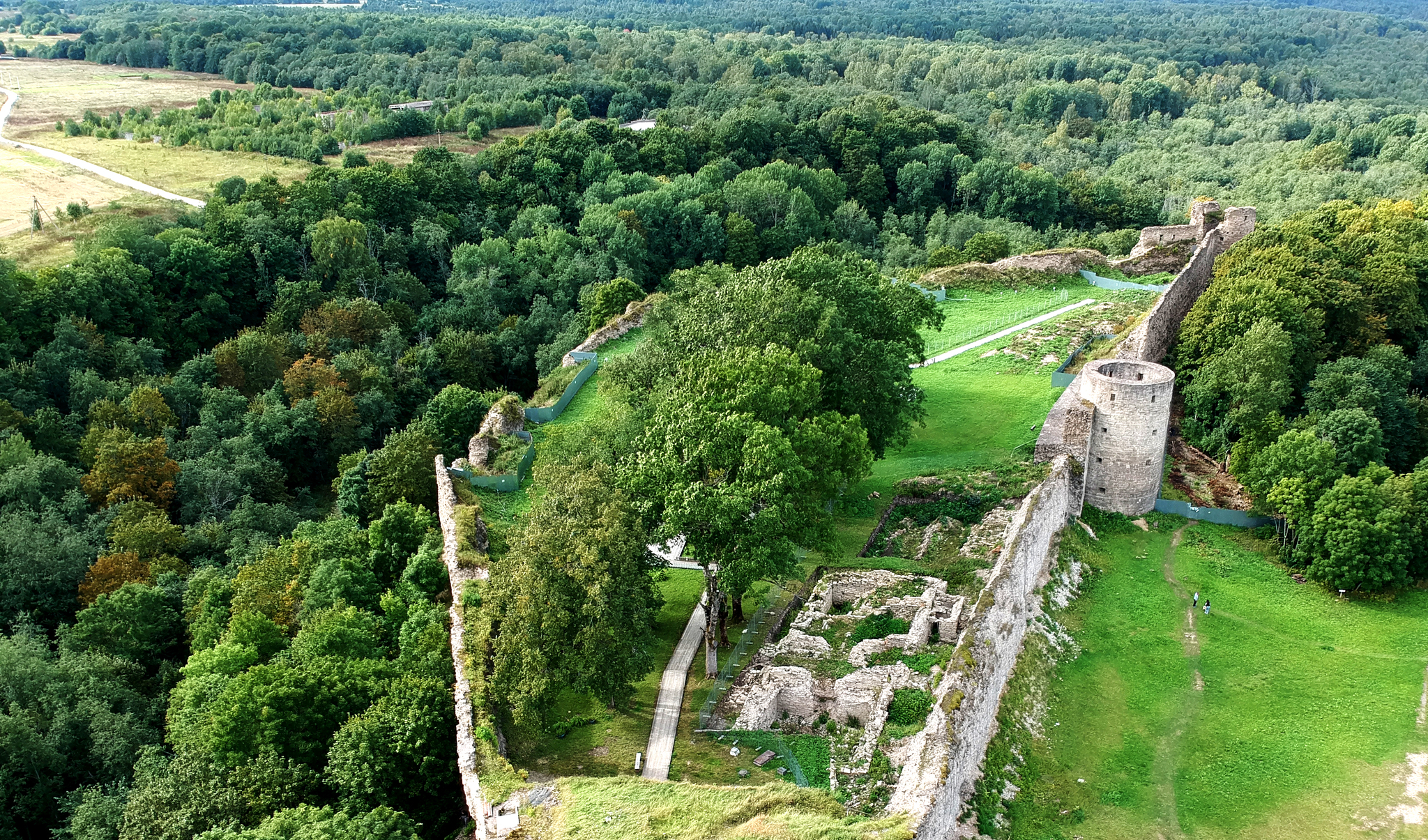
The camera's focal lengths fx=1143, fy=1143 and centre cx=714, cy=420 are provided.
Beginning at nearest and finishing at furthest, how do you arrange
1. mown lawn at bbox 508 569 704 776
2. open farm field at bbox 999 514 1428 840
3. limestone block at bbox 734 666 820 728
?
mown lawn at bbox 508 569 704 776 → open farm field at bbox 999 514 1428 840 → limestone block at bbox 734 666 820 728

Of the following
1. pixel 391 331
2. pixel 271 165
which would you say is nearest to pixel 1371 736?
pixel 391 331

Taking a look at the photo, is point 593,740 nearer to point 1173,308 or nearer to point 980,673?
point 980,673

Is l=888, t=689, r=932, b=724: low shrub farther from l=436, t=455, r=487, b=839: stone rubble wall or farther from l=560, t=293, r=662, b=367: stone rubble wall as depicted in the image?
l=560, t=293, r=662, b=367: stone rubble wall

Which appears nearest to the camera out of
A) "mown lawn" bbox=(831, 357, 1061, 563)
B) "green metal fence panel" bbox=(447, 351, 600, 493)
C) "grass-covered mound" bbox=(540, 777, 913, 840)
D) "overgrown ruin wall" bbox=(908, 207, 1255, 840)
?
"grass-covered mound" bbox=(540, 777, 913, 840)

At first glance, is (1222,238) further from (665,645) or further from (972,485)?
(665,645)

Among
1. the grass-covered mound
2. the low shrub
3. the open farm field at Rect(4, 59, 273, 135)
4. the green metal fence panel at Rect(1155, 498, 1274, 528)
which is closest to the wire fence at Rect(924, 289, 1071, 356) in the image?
the green metal fence panel at Rect(1155, 498, 1274, 528)

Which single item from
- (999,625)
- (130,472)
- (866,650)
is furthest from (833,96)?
(866,650)
